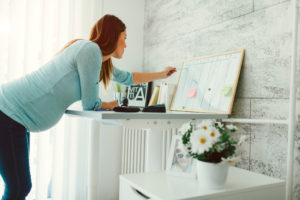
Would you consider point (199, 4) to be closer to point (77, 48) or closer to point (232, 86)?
point (232, 86)

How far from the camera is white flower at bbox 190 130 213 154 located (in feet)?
3.01

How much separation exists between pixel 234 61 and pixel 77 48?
2.97 feet

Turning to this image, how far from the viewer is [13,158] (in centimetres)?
112

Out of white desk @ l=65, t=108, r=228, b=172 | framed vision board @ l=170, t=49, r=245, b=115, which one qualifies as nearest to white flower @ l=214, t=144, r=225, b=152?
white desk @ l=65, t=108, r=228, b=172

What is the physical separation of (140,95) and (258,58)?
123 cm

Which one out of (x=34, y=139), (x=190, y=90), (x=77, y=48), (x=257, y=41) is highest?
(x=257, y=41)

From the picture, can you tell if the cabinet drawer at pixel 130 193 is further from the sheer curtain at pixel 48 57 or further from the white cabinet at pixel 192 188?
the sheer curtain at pixel 48 57

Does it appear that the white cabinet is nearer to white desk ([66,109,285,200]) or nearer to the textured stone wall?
white desk ([66,109,285,200])

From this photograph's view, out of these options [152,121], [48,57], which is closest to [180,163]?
[152,121]

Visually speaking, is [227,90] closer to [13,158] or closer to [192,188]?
[192,188]

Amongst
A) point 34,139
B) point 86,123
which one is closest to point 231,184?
point 86,123

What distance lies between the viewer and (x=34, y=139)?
2.12 metres

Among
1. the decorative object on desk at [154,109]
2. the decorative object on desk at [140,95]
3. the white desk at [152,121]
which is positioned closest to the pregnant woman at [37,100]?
the white desk at [152,121]

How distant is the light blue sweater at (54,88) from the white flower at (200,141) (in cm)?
55
